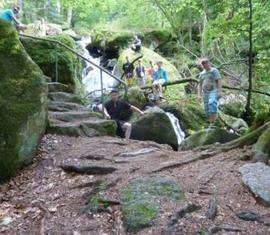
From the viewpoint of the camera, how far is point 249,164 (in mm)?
5453

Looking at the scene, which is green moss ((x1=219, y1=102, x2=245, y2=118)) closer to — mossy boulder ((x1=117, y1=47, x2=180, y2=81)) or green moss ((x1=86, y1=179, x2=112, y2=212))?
mossy boulder ((x1=117, y1=47, x2=180, y2=81))

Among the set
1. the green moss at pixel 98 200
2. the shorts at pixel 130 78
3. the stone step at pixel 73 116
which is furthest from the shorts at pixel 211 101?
the shorts at pixel 130 78

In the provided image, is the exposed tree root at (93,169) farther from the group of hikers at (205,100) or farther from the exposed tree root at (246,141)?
the group of hikers at (205,100)

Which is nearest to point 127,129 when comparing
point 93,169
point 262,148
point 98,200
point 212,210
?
point 93,169

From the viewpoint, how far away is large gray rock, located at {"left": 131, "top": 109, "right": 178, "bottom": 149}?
1066cm

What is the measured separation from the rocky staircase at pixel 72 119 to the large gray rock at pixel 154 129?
1587 millimetres

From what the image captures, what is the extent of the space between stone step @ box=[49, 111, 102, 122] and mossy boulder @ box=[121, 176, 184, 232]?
3662 mm

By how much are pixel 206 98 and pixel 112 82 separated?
10.2 metres

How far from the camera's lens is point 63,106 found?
9.36 metres

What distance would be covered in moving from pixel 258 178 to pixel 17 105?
3.36 metres

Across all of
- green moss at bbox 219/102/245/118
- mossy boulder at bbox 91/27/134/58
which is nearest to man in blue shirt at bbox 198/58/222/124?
green moss at bbox 219/102/245/118

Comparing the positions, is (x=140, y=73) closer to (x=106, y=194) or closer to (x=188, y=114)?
(x=188, y=114)

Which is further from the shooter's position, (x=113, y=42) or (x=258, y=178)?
(x=113, y=42)

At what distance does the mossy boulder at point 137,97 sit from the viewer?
47.6 feet
